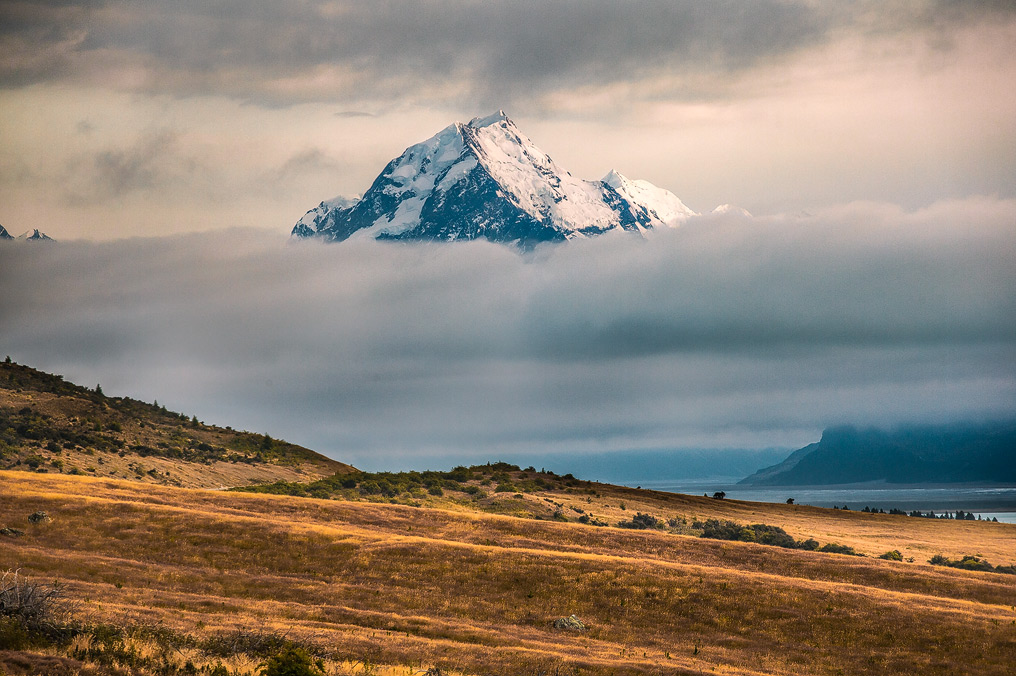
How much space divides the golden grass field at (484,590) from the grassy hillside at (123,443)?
37.5m

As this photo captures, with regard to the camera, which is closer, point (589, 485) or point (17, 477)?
point (17, 477)

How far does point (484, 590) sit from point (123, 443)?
81294mm

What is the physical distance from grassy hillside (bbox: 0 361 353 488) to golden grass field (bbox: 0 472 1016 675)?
3749 centimetres

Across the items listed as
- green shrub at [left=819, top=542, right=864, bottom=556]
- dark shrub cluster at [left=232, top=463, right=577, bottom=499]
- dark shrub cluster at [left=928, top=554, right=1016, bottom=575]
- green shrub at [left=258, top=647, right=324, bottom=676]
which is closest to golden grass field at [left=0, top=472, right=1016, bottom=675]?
green shrub at [left=258, top=647, right=324, bottom=676]

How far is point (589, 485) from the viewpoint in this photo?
375ft

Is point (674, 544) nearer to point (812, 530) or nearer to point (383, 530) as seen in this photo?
point (383, 530)

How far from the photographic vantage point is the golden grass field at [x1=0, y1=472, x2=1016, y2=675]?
36.3m

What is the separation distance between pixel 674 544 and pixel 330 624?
29.9 metres

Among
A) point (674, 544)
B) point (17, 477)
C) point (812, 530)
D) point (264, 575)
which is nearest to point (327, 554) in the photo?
point (264, 575)

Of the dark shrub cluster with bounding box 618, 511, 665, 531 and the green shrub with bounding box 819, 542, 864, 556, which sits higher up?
the dark shrub cluster with bounding box 618, 511, 665, 531

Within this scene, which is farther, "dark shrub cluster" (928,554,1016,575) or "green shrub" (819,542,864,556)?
"green shrub" (819,542,864,556)

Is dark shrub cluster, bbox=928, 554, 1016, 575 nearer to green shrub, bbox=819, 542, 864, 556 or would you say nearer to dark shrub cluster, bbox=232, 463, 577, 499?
green shrub, bbox=819, 542, 864, 556

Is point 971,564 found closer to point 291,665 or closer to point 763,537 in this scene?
point 763,537

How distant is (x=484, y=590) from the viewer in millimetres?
46562
